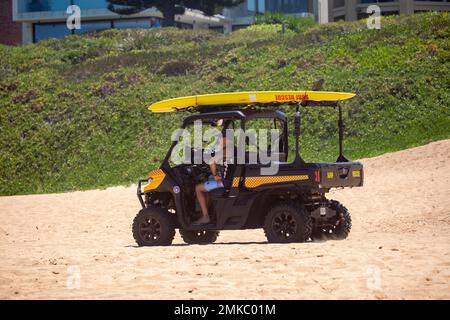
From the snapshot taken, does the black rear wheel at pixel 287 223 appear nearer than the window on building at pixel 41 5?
Yes

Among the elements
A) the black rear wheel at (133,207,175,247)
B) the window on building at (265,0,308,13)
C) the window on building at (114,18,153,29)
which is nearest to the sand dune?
the black rear wheel at (133,207,175,247)

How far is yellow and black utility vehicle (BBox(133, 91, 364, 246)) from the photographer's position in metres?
14.0

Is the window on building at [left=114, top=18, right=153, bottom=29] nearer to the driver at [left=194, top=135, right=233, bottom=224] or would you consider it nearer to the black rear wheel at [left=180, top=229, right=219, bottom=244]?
the black rear wheel at [left=180, top=229, right=219, bottom=244]

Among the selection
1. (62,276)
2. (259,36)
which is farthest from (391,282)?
(259,36)

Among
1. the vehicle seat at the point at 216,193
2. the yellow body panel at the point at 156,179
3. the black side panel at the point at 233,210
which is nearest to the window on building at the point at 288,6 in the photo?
the yellow body panel at the point at 156,179

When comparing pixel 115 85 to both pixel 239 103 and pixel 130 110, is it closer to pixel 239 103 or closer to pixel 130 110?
pixel 130 110

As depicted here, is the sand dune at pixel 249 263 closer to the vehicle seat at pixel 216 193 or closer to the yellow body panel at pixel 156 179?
the vehicle seat at pixel 216 193

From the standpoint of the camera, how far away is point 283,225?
14070 millimetres

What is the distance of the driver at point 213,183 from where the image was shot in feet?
47.9

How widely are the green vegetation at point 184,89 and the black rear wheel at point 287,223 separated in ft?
51.2

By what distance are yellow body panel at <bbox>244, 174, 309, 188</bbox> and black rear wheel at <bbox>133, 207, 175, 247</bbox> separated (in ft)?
4.62

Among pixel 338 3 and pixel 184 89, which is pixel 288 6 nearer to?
pixel 338 3

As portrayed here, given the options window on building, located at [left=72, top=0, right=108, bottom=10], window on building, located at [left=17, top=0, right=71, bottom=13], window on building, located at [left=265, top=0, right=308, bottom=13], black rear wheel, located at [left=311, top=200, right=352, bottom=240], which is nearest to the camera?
black rear wheel, located at [left=311, top=200, right=352, bottom=240]

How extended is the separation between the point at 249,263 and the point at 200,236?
457 cm
